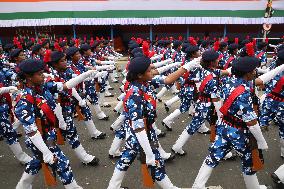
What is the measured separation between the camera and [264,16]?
21688mm

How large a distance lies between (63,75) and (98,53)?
4556mm

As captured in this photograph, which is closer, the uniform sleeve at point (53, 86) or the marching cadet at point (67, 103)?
the uniform sleeve at point (53, 86)

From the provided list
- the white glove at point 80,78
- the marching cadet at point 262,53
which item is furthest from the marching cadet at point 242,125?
the marching cadet at point 262,53

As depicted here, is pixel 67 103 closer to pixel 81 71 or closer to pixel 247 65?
pixel 81 71

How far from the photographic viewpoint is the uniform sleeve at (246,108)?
11.8 ft

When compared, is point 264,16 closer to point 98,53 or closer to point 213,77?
point 98,53

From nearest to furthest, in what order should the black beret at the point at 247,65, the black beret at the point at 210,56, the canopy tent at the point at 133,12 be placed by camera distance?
the black beret at the point at 247,65, the black beret at the point at 210,56, the canopy tent at the point at 133,12

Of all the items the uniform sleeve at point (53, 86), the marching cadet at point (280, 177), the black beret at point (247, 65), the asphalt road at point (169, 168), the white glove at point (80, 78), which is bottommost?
the asphalt road at point (169, 168)

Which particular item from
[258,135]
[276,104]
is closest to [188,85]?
[276,104]

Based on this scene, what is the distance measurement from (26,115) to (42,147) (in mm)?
436

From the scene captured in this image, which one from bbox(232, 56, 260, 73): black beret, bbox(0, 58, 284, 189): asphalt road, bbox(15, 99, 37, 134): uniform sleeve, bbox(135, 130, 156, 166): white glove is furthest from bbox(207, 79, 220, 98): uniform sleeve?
bbox(15, 99, 37, 134): uniform sleeve

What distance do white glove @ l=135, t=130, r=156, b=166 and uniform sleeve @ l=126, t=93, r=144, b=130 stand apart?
0.32ft

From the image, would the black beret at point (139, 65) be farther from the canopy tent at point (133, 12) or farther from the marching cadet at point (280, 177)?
the canopy tent at point (133, 12)

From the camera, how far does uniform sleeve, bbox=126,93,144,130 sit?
3.56m
